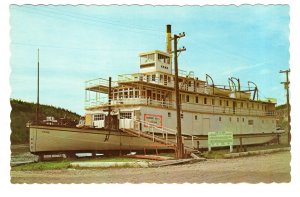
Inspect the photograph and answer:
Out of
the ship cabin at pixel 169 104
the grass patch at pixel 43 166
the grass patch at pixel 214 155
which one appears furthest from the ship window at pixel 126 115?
the grass patch at pixel 43 166

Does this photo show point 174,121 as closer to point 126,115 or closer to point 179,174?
point 126,115

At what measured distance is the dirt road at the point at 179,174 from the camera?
1362cm

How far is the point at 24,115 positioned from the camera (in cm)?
1569

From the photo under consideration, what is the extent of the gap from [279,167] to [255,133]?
8.86 m

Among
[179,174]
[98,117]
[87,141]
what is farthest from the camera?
[98,117]

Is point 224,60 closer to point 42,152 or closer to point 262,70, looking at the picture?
point 262,70

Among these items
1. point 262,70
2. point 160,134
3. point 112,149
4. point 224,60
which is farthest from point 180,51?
point 112,149

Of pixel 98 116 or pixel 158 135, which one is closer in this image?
pixel 158 135

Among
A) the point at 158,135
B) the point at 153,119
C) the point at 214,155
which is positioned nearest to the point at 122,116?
the point at 153,119

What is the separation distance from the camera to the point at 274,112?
19.2m

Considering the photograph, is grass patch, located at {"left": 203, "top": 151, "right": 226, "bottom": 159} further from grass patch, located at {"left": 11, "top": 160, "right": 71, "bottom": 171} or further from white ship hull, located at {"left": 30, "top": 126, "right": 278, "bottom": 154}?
grass patch, located at {"left": 11, "top": 160, "right": 71, "bottom": 171}

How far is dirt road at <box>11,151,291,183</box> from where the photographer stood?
13.6 meters

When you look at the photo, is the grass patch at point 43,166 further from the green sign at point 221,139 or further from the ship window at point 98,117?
the green sign at point 221,139

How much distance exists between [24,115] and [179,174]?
694cm
